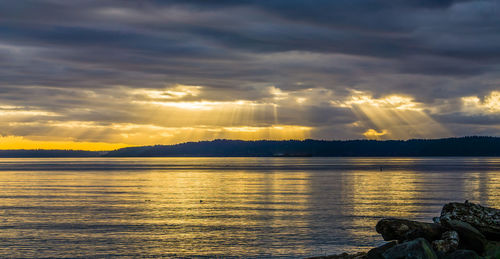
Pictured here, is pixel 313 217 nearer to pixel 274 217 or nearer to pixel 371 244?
pixel 274 217

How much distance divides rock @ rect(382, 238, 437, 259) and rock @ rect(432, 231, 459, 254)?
9.65 ft

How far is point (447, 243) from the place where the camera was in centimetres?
2797

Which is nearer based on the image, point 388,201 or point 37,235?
point 37,235

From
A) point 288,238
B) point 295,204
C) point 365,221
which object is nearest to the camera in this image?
point 288,238

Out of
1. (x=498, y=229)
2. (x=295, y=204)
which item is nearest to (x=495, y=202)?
(x=295, y=204)

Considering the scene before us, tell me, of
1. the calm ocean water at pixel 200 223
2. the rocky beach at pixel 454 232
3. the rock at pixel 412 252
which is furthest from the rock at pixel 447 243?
the calm ocean water at pixel 200 223

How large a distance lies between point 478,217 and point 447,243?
3.56 meters

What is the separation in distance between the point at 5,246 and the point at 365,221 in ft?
97.4

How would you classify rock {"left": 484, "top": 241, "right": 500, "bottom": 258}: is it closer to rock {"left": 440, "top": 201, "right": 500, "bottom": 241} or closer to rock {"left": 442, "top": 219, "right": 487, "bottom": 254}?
rock {"left": 442, "top": 219, "right": 487, "bottom": 254}

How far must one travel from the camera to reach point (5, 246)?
124ft

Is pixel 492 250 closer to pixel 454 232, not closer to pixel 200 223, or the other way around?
pixel 454 232

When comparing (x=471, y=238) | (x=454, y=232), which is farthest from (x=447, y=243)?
(x=471, y=238)

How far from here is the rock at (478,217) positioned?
2989cm

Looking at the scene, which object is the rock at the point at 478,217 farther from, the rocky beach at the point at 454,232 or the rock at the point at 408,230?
the rock at the point at 408,230
